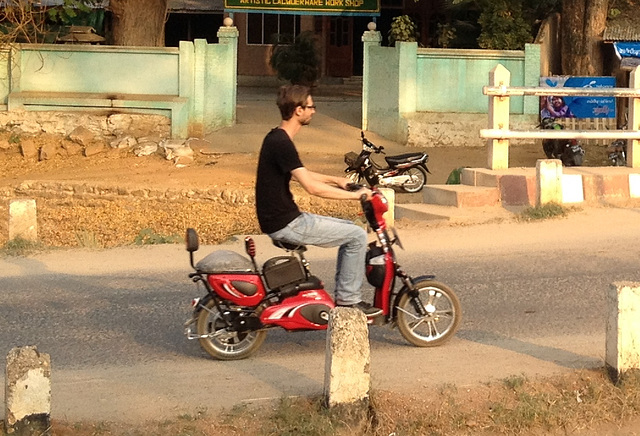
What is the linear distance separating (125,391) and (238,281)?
98cm

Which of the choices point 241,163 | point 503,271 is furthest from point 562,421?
point 241,163

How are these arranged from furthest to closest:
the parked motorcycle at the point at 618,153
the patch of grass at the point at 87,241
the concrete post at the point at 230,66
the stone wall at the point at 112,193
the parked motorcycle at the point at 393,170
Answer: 1. the concrete post at the point at 230,66
2. the parked motorcycle at the point at 618,153
3. the parked motorcycle at the point at 393,170
4. the stone wall at the point at 112,193
5. the patch of grass at the point at 87,241

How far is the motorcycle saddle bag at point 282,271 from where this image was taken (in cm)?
694

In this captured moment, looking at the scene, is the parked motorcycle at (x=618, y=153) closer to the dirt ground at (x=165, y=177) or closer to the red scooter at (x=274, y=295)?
the dirt ground at (x=165, y=177)

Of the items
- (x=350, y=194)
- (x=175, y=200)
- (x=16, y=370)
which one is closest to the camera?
(x=16, y=370)

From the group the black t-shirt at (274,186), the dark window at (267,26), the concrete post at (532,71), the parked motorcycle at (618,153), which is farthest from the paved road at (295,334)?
the dark window at (267,26)

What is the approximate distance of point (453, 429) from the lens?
6.10 m

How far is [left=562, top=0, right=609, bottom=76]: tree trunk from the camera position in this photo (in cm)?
2211

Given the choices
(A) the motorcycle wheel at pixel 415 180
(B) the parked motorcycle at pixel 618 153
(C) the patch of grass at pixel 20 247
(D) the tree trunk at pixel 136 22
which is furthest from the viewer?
(D) the tree trunk at pixel 136 22

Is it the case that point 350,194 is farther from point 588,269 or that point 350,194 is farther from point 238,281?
point 588,269

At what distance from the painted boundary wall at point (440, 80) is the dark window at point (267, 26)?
12.4 m

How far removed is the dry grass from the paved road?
7.3 inches

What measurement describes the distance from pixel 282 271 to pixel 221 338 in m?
0.61

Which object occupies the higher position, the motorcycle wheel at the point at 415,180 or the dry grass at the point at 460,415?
the motorcycle wheel at the point at 415,180
